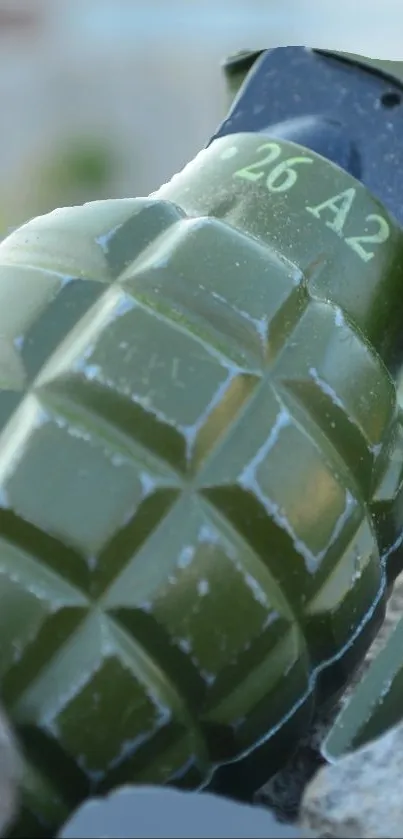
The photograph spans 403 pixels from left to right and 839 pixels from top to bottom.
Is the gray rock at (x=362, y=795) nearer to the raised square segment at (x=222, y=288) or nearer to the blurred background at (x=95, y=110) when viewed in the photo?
the raised square segment at (x=222, y=288)

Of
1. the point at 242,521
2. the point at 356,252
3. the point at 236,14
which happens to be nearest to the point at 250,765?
the point at 242,521

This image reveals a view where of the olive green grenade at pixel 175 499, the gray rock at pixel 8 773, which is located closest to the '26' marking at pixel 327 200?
the olive green grenade at pixel 175 499

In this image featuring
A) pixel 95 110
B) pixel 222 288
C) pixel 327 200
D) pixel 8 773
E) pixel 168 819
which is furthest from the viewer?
pixel 95 110

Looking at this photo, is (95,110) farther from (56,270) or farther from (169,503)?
(169,503)

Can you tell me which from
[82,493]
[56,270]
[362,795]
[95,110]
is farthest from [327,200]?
[95,110]

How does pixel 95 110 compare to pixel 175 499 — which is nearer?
pixel 175 499

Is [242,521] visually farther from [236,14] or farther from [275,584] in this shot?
[236,14]

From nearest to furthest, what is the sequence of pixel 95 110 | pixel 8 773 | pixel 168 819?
pixel 168 819, pixel 8 773, pixel 95 110

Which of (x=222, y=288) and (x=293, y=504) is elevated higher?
(x=222, y=288)
